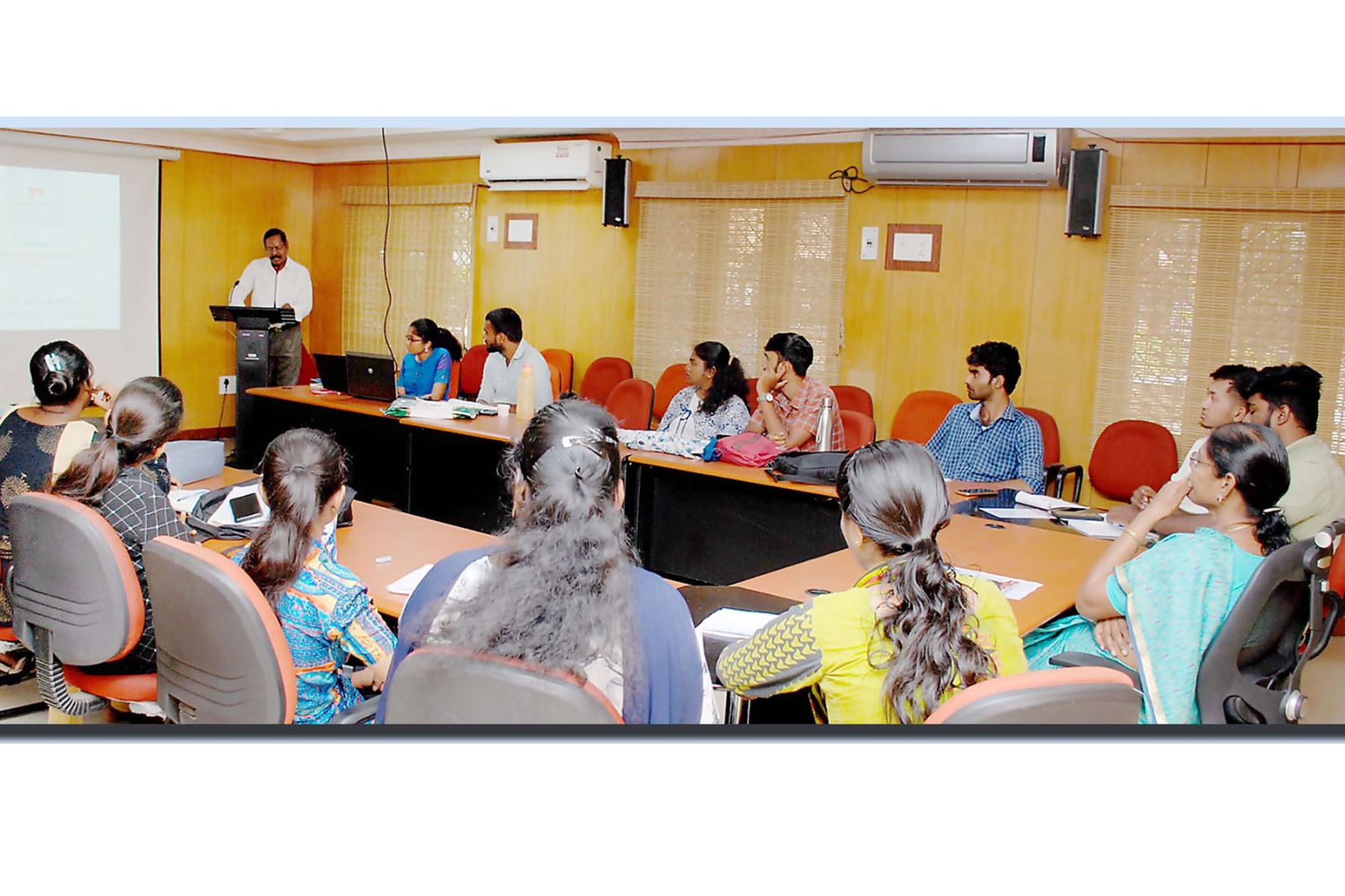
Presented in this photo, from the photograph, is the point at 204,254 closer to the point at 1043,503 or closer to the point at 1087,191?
the point at 1087,191

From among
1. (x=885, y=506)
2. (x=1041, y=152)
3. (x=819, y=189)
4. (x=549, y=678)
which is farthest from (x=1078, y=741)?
(x=819, y=189)

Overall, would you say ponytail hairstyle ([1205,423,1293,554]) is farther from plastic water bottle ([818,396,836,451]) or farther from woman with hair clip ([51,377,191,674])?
woman with hair clip ([51,377,191,674])

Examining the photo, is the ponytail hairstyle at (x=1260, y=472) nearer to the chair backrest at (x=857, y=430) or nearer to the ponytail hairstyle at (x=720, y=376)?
the chair backrest at (x=857, y=430)

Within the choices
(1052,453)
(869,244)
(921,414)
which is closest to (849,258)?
(869,244)

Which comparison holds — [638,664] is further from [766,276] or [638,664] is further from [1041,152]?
[766,276]

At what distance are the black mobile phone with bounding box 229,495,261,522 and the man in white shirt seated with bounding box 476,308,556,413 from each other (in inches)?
100

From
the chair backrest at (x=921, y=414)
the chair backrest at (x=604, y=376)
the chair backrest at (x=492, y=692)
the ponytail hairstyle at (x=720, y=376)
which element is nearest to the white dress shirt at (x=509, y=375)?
the chair backrest at (x=604, y=376)

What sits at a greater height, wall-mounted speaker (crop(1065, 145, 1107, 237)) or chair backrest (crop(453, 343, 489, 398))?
wall-mounted speaker (crop(1065, 145, 1107, 237))

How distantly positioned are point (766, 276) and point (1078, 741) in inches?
187

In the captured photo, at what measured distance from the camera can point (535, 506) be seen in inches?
77.7

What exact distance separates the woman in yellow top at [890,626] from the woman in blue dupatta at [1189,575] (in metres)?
0.51

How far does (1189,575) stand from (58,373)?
9.80 ft

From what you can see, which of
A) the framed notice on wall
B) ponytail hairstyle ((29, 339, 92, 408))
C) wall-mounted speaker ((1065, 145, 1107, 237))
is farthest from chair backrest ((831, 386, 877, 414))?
ponytail hairstyle ((29, 339, 92, 408))

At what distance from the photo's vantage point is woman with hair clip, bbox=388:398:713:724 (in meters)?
1.82
